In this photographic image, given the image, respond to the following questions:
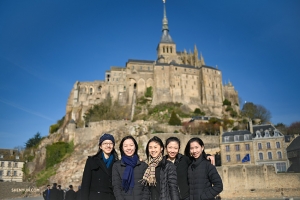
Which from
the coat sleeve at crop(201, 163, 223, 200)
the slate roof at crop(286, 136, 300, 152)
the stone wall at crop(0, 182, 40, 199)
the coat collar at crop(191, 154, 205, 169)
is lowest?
the stone wall at crop(0, 182, 40, 199)

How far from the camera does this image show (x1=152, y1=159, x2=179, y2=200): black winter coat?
16.9ft

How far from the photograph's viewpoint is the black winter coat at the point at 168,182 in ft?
16.9

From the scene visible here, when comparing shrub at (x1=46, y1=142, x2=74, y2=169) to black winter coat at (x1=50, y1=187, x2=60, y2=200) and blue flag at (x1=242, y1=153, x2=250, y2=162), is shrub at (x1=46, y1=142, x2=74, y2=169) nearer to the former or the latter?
blue flag at (x1=242, y1=153, x2=250, y2=162)

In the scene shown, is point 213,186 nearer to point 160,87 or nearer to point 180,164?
point 180,164

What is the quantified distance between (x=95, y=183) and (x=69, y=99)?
223 feet

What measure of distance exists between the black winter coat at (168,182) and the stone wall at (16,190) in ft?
118

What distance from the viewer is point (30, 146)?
59875 millimetres

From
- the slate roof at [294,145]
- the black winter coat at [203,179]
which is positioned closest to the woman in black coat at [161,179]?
the black winter coat at [203,179]

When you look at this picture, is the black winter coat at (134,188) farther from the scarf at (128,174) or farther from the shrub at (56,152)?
the shrub at (56,152)

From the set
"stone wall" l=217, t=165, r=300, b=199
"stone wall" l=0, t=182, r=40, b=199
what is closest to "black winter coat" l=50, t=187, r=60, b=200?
"stone wall" l=217, t=165, r=300, b=199

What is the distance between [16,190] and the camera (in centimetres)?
3625

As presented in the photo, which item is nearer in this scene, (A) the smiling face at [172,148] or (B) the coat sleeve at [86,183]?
(B) the coat sleeve at [86,183]

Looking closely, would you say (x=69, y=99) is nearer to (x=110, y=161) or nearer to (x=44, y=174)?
(x=44, y=174)

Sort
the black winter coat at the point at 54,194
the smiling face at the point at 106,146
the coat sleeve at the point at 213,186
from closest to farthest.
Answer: the coat sleeve at the point at 213,186
the smiling face at the point at 106,146
the black winter coat at the point at 54,194
